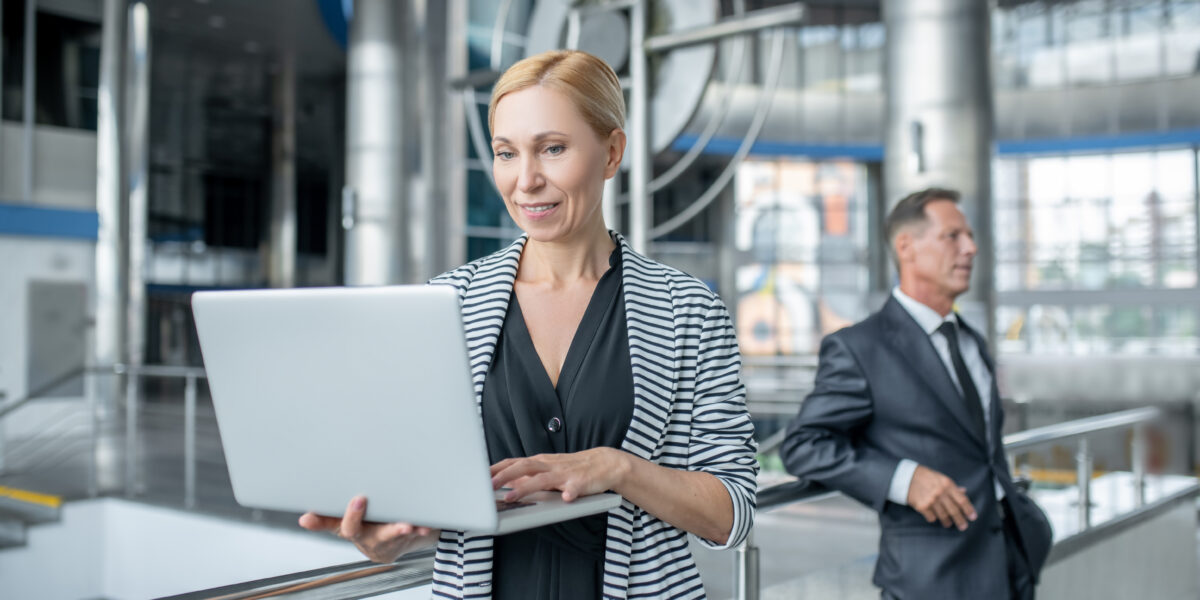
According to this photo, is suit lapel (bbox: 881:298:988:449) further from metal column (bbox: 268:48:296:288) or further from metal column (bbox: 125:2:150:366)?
metal column (bbox: 268:48:296:288)

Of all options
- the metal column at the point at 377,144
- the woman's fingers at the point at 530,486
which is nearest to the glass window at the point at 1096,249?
the metal column at the point at 377,144

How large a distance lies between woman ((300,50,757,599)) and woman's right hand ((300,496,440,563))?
111 mm

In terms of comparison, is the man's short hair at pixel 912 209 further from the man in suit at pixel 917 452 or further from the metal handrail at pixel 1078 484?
the metal handrail at pixel 1078 484

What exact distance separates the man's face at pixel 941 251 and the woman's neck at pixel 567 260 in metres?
1.42

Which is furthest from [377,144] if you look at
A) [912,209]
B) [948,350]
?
[948,350]

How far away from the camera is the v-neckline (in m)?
1.07

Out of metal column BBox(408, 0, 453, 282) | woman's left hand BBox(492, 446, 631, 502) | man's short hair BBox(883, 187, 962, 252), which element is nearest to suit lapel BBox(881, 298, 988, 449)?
man's short hair BBox(883, 187, 962, 252)

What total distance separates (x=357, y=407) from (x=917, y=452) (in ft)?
5.32

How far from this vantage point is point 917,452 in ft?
7.29

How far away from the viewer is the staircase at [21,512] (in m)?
7.03

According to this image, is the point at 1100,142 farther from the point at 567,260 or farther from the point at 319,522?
the point at 319,522

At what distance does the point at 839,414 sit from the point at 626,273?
3.99 feet

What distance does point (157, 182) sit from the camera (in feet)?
76.8

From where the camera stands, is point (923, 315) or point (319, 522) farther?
point (923, 315)
